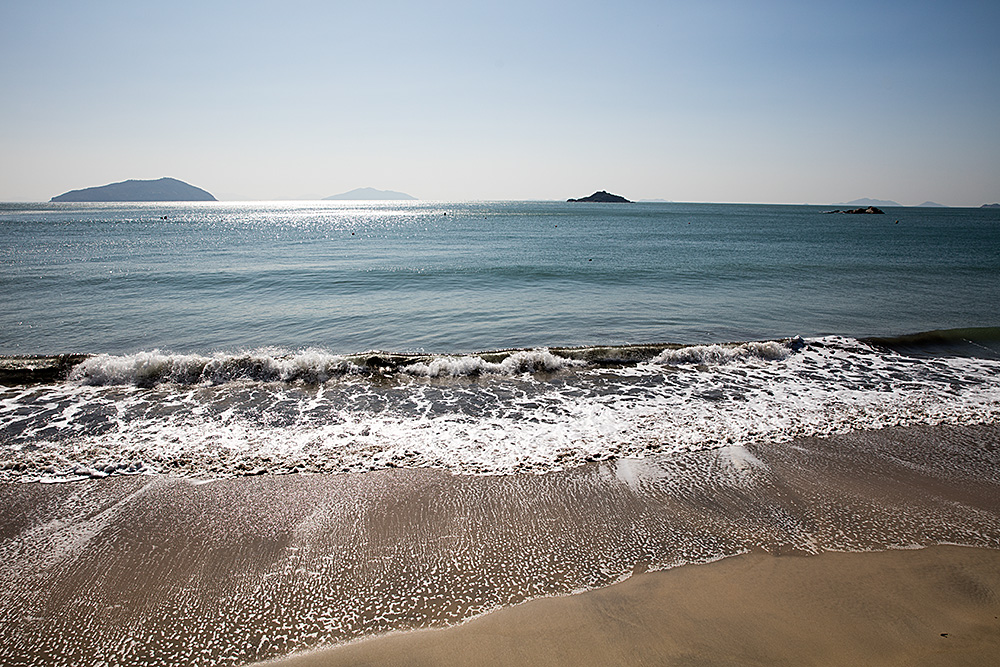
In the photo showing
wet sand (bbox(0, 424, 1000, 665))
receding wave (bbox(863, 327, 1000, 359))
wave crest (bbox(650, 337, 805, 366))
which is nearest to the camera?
wet sand (bbox(0, 424, 1000, 665))

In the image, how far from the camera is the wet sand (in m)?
3.86

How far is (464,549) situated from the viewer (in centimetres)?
481

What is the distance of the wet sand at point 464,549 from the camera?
386cm

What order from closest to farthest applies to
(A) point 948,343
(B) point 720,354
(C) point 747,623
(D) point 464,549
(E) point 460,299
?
(C) point 747,623, (D) point 464,549, (B) point 720,354, (A) point 948,343, (E) point 460,299

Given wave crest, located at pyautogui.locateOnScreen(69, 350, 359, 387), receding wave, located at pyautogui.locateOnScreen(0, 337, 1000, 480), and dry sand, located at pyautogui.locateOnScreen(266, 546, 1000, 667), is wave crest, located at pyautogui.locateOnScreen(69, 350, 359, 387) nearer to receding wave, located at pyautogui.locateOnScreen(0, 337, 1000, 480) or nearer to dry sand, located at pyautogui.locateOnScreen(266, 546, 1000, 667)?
receding wave, located at pyautogui.locateOnScreen(0, 337, 1000, 480)

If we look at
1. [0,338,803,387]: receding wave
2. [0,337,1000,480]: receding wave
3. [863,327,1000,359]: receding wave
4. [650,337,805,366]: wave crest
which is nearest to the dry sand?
[0,337,1000,480]: receding wave

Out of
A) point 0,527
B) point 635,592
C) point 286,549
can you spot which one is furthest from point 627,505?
point 0,527

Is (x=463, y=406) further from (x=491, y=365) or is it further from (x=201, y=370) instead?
(x=201, y=370)

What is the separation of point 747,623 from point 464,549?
2.61 metres

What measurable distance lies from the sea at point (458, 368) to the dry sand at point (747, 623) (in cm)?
242

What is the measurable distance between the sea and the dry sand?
242 cm

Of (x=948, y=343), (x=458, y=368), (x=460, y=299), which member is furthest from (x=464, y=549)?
(x=948, y=343)

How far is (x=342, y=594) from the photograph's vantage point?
4227 mm

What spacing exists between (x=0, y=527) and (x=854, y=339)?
17525 millimetres
